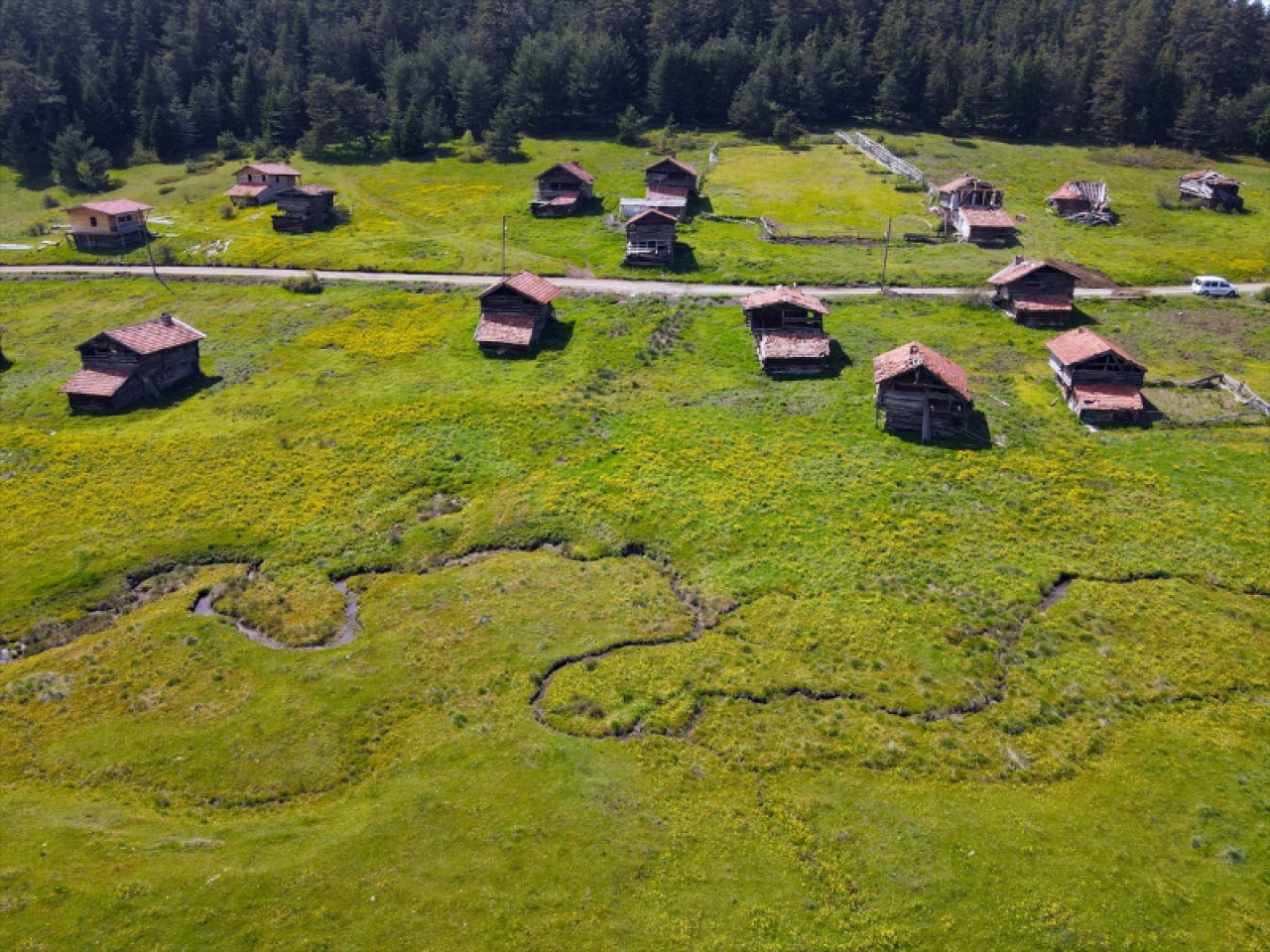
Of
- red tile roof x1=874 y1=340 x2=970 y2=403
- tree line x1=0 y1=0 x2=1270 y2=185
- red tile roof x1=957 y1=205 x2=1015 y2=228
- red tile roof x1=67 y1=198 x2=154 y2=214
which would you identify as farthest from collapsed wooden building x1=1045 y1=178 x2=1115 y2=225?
red tile roof x1=67 y1=198 x2=154 y2=214

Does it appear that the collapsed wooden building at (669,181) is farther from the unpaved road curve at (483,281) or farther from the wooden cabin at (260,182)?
the wooden cabin at (260,182)

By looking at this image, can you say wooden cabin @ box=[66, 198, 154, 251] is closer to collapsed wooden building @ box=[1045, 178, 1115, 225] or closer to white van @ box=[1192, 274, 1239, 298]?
collapsed wooden building @ box=[1045, 178, 1115, 225]

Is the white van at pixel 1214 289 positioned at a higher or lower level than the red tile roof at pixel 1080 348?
higher

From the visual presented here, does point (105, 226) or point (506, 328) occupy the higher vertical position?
point (105, 226)

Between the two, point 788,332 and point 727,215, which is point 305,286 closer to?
point 788,332

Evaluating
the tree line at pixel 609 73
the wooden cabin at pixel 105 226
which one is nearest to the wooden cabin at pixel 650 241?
the tree line at pixel 609 73

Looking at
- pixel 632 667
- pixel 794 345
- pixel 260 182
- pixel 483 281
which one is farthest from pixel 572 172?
pixel 632 667
